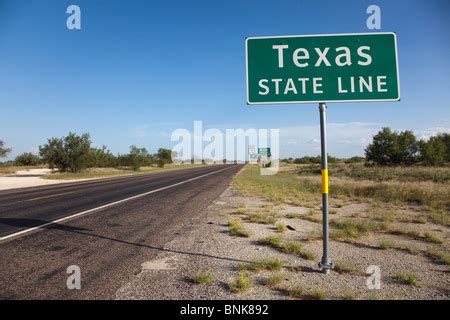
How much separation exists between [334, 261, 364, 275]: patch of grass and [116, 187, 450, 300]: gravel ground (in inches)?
2.5

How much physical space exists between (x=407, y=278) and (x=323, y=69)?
3213mm

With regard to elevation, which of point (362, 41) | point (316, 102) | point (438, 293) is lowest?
point (438, 293)

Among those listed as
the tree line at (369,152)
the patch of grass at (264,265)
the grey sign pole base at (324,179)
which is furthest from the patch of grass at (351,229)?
the tree line at (369,152)

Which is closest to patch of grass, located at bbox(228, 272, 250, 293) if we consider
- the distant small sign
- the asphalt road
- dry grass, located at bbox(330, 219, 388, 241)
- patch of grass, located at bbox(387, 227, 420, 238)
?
the asphalt road

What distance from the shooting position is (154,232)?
25.3ft

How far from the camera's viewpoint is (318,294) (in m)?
3.93

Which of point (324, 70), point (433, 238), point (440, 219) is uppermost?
point (324, 70)

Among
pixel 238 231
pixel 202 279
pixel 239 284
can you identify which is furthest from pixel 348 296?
pixel 238 231

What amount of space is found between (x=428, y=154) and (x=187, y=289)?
64.5 m

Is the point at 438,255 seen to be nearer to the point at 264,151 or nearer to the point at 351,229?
the point at 351,229

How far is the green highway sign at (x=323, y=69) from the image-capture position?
183 inches

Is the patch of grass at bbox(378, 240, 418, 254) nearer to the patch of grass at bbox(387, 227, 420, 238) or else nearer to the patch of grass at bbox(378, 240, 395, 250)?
the patch of grass at bbox(378, 240, 395, 250)
